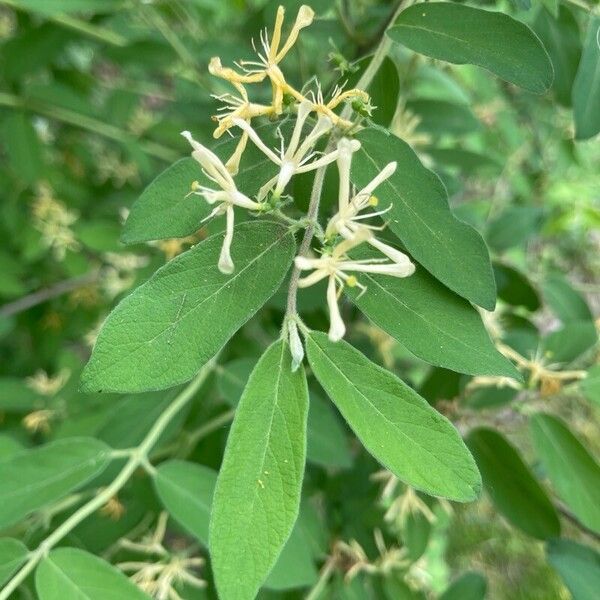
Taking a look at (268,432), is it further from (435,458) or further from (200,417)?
(200,417)

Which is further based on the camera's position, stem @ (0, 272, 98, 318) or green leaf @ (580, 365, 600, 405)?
stem @ (0, 272, 98, 318)

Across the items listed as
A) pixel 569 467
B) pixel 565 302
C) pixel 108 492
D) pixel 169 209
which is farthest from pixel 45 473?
pixel 565 302

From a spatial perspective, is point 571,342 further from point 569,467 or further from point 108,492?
point 108,492

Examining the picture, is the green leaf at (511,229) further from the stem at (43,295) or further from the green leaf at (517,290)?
the stem at (43,295)

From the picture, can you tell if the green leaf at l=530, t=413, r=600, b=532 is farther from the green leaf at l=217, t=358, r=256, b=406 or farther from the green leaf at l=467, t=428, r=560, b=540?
the green leaf at l=217, t=358, r=256, b=406

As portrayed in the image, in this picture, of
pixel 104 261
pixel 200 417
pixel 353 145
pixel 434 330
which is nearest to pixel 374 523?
pixel 200 417

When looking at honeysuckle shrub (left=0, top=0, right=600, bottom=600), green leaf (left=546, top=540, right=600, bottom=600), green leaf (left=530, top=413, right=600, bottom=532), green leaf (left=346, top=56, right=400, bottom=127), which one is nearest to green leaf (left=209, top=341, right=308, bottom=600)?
honeysuckle shrub (left=0, top=0, right=600, bottom=600)
